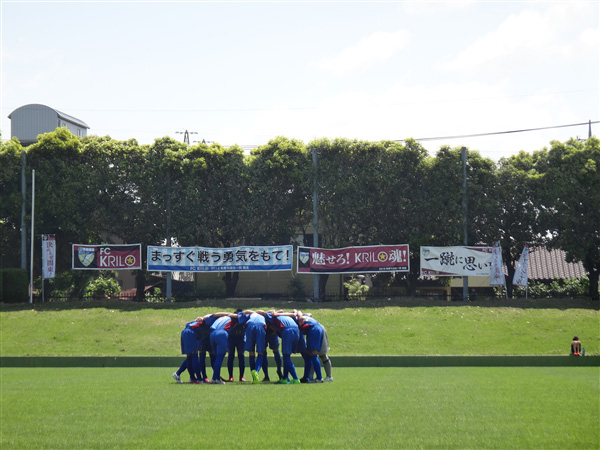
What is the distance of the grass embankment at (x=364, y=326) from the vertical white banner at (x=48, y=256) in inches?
77.6

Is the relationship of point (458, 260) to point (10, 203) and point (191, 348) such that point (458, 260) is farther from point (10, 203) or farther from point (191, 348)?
point (10, 203)

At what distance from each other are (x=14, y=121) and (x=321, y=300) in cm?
4301

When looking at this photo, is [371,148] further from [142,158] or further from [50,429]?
[50,429]

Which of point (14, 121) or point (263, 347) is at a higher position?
point (14, 121)

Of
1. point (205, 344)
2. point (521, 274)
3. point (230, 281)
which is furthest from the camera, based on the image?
point (230, 281)

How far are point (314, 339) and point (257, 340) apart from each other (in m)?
1.41

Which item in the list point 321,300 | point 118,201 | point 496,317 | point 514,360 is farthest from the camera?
point 118,201

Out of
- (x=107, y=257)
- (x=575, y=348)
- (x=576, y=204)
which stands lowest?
(x=575, y=348)

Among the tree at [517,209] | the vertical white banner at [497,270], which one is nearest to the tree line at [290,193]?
the tree at [517,209]

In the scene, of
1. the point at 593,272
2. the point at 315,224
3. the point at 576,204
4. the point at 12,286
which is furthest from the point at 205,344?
the point at 593,272

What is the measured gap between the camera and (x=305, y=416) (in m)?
11.2

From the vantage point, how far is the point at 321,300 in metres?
37.7

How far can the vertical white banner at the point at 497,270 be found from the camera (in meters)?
36.1

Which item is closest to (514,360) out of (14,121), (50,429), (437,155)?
(437,155)
